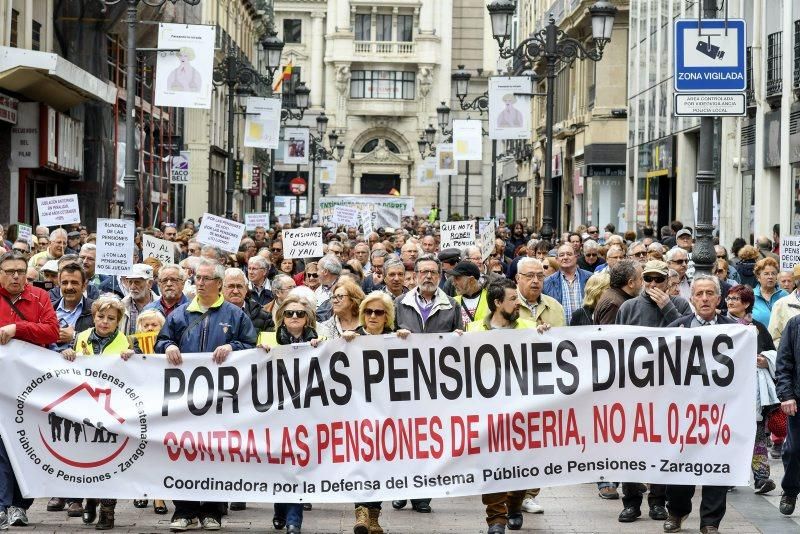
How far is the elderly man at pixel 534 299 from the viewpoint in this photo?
11227 millimetres

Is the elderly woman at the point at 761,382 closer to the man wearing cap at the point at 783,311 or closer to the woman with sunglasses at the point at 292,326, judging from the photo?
the man wearing cap at the point at 783,311

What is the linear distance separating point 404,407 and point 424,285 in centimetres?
169

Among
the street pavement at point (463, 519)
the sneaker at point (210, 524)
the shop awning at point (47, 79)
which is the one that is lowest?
the street pavement at point (463, 519)

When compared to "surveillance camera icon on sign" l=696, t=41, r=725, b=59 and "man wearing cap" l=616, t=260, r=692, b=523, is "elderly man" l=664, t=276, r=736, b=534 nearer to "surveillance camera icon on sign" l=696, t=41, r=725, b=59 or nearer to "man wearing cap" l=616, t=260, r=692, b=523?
"man wearing cap" l=616, t=260, r=692, b=523

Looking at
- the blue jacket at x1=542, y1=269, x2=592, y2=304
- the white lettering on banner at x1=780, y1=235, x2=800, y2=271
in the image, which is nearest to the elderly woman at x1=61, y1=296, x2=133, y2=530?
the blue jacket at x1=542, y1=269, x2=592, y2=304

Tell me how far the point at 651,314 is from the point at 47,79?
64.3ft

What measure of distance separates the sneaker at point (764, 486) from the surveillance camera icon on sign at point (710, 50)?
3.66m

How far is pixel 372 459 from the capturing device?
9539 mm

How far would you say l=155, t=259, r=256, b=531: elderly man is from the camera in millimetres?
9859

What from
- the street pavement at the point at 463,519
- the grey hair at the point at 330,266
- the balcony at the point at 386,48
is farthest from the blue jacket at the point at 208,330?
the balcony at the point at 386,48

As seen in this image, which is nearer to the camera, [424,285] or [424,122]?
[424,285]

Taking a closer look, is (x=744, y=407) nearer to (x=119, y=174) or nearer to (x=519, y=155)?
(x=119, y=174)

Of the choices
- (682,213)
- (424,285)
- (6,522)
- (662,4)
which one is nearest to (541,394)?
(424,285)

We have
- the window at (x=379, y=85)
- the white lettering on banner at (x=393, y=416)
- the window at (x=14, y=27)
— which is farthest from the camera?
the window at (x=379, y=85)
